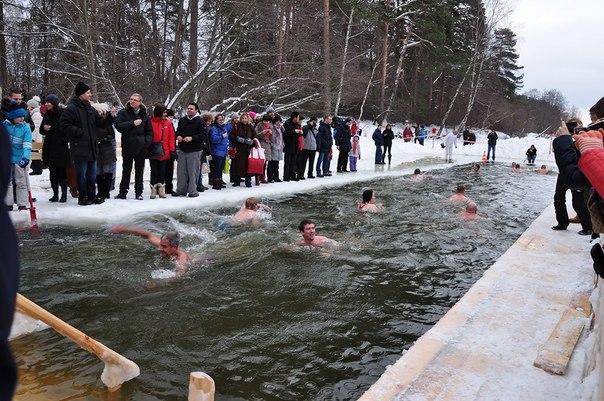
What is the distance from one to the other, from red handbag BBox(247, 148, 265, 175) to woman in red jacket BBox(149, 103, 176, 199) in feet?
8.25

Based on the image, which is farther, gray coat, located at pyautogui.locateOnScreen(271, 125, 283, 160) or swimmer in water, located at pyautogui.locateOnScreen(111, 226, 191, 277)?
gray coat, located at pyautogui.locateOnScreen(271, 125, 283, 160)

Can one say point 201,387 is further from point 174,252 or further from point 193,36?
point 193,36

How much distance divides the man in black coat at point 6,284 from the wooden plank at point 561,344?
3666 mm

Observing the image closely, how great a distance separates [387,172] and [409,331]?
14822mm

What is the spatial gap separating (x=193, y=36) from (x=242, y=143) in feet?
18.3

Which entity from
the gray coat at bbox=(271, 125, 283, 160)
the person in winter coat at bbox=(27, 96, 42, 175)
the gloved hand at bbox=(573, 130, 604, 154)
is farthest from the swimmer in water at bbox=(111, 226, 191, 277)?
the gray coat at bbox=(271, 125, 283, 160)

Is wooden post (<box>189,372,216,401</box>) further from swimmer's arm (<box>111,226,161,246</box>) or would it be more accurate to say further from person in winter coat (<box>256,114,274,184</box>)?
person in winter coat (<box>256,114,274,184</box>)

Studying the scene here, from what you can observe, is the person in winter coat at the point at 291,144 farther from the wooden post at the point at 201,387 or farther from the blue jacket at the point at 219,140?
the wooden post at the point at 201,387

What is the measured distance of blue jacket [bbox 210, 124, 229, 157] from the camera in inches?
457

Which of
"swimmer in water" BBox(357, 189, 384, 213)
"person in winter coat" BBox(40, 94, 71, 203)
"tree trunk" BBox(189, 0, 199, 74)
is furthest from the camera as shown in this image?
"tree trunk" BBox(189, 0, 199, 74)

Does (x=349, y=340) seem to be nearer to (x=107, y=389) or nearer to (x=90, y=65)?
(x=107, y=389)

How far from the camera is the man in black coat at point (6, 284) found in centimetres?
102

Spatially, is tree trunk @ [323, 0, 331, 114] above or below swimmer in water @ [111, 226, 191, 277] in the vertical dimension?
above

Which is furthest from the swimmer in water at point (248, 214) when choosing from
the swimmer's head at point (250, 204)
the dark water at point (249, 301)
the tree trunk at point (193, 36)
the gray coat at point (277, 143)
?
the tree trunk at point (193, 36)
